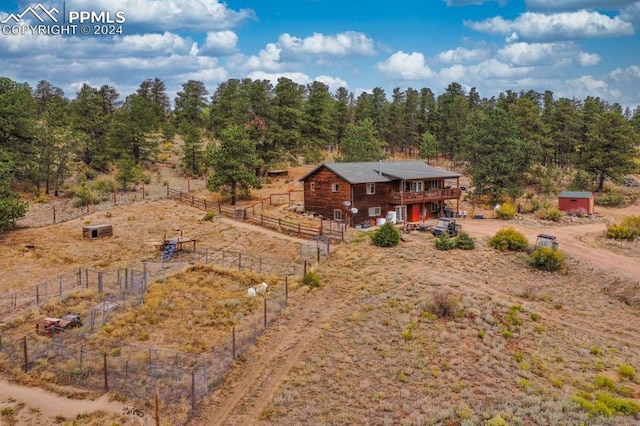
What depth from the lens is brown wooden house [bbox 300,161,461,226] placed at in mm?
45188

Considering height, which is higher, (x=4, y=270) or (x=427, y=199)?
(x=427, y=199)

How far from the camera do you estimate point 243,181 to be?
5331 cm

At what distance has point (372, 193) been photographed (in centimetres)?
4603

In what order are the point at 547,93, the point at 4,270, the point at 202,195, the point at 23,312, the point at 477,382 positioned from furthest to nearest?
the point at 547,93, the point at 202,195, the point at 4,270, the point at 23,312, the point at 477,382

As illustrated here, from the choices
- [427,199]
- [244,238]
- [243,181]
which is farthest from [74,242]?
[427,199]

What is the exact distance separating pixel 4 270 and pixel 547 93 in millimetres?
110129

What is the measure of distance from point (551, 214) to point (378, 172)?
1739cm

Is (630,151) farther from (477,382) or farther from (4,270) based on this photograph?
(4,270)

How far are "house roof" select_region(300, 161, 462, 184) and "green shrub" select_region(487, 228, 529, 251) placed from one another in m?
10.6

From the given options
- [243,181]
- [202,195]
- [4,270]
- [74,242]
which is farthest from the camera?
[202,195]

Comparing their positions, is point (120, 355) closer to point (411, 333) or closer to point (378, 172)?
point (411, 333)

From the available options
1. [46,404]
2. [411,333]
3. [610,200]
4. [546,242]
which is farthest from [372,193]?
[610,200]

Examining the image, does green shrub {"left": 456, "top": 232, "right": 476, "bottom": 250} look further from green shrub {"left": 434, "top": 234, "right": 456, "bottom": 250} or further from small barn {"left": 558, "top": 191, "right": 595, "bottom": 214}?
small barn {"left": 558, "top": 191, "right": 595, "bottom": 214}

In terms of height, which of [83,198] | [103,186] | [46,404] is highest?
[103,186]
